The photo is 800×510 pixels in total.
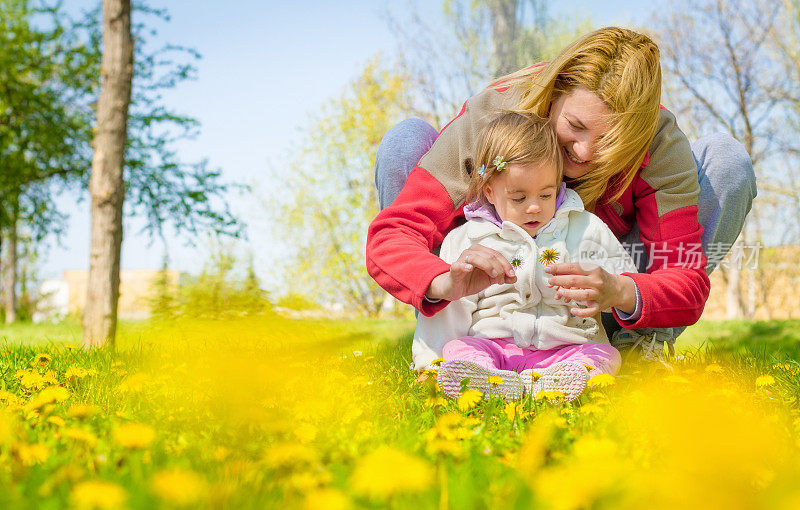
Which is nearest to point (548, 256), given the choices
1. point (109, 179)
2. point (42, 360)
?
point (42, 360)

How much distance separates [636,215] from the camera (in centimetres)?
300

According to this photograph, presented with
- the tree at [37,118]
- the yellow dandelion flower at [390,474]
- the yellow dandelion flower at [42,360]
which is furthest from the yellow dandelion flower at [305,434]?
the tree at [37,118]

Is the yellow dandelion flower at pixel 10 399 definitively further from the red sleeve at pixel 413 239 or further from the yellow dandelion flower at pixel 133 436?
the red sleeve at pixel 413 239

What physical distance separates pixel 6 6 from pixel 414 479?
14508 millimetres

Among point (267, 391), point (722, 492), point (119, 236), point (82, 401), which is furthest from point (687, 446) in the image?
point (119, 236)

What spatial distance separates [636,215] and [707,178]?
0.41m

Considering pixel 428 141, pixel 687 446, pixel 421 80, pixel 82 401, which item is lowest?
pixel 82 401

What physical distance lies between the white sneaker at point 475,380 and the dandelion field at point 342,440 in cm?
6

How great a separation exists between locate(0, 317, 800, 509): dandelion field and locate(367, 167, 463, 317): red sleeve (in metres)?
0.35

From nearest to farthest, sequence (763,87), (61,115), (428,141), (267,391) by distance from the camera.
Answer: (267,391)
(428,141)
(61,115)
(763,87)

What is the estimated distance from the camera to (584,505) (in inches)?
37.0

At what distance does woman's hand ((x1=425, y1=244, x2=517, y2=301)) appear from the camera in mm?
2104

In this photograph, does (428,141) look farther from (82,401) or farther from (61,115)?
(61,115)

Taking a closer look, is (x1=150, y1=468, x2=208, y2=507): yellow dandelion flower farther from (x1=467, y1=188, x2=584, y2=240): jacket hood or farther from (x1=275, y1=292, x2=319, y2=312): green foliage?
(x1=467, y1=188, x2=584, y2=240): jacket hood
